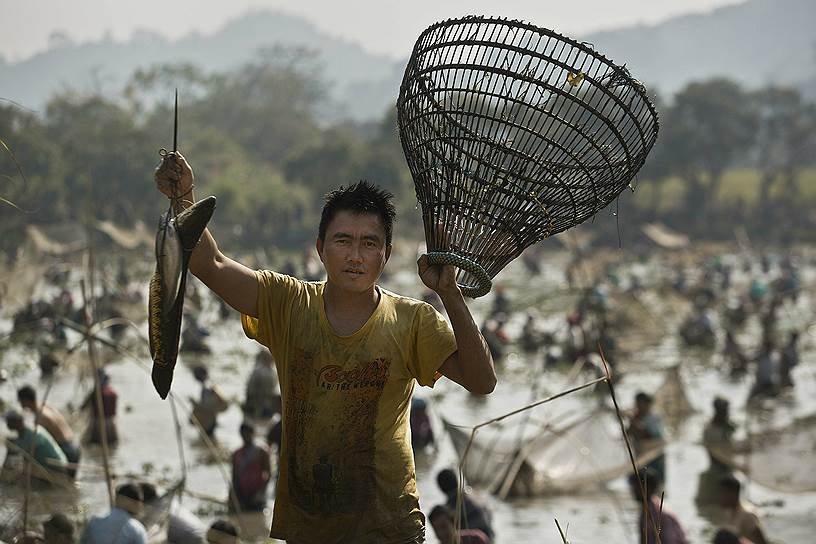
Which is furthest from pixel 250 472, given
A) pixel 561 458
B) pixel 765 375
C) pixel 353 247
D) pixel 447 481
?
pixel 765 375

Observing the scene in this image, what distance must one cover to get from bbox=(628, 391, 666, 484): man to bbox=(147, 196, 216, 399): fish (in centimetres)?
647

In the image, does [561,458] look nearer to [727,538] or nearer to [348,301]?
[727,538]

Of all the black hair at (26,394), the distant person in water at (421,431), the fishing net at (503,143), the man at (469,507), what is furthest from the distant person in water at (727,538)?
the distant person in water at (421,431)

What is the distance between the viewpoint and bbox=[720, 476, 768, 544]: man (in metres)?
5.98

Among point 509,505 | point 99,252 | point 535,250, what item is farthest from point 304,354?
point 535,250

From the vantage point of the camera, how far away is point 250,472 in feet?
25.5

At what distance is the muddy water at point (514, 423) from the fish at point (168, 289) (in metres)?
2.53

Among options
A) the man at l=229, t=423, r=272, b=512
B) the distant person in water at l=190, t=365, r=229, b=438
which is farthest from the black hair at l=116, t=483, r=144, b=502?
the distant person in water at l=190, t=365, r=229, b=438

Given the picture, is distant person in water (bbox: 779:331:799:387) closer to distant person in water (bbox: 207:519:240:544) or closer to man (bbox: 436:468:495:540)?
man (bbox: 436:468:495:540)

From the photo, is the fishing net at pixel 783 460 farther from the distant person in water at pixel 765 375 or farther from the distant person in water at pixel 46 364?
the distant person in water at pixel 46 364

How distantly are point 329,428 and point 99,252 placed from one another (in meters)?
26.8

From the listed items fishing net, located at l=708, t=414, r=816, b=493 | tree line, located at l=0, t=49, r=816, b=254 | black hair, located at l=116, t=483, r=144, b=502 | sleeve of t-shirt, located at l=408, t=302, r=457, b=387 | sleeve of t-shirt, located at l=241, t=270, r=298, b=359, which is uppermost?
tree line, located at l=0, t=49, r=816, b=254

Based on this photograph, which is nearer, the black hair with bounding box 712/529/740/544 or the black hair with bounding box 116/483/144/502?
the black hair with bounding box 712/529/740/544

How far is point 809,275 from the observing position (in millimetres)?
34094
